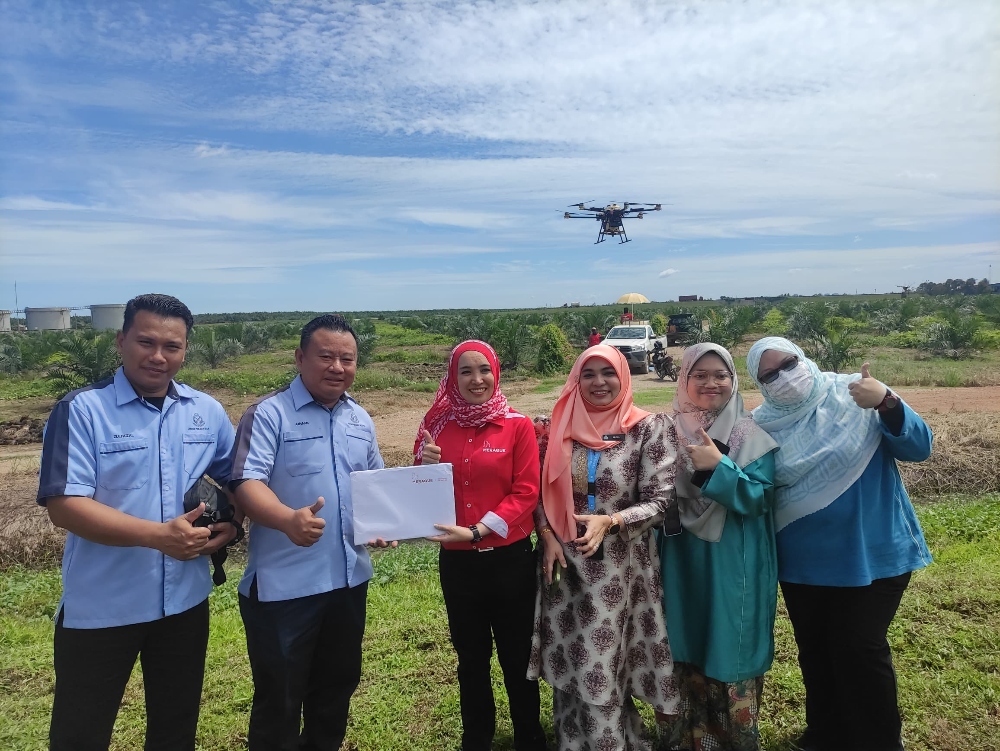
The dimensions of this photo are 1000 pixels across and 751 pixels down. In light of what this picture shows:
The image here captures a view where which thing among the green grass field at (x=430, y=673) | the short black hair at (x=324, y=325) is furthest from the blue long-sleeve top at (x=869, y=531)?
the short black hair at (x=324, y=325)

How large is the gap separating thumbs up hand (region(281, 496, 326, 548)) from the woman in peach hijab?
33.3 inches

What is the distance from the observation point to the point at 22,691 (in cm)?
321

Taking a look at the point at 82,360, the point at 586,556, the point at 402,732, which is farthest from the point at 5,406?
the point at 586,556

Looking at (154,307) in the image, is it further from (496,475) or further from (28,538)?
(28,538)

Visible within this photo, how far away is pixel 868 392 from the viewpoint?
2221mm

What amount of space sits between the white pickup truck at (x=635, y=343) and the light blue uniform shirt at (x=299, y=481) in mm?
15597

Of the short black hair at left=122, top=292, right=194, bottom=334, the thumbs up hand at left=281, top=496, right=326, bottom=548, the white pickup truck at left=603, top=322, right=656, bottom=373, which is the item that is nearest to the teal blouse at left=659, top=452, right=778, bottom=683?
the thumbs up hand at left=281, top=496, right=326, bottom=548

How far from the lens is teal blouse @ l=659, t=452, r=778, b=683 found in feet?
7.55

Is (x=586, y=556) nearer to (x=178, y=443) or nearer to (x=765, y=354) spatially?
(x=765, y=354)

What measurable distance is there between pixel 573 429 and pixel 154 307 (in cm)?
149

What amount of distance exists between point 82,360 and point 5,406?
12.2 ft

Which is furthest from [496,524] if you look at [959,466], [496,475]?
[959,466]

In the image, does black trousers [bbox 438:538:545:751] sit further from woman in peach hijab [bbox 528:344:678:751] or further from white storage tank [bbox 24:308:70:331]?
white storage tank [bbox 24:308:70:331]

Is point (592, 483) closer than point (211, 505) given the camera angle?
No
